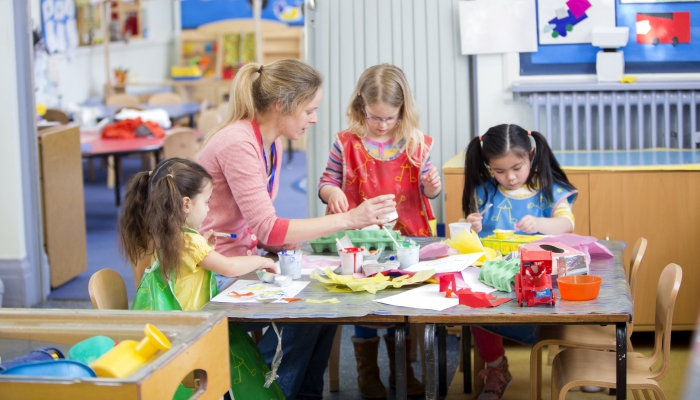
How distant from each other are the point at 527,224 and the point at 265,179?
0.90 meters

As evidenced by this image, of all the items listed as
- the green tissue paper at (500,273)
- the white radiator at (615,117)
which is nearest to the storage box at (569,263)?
the green tissue paper at (500,273)

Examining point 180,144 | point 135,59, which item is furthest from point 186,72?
point 180,144

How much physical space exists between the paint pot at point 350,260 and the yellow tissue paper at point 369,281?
85 millimetres

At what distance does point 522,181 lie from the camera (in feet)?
9.87

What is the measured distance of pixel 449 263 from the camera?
8.44 feet

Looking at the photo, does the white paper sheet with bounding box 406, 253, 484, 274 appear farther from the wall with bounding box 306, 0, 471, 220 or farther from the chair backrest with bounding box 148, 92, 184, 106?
the chair backrest with bounding box 148, 92, 184, 106

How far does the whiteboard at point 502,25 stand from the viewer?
13.4ft

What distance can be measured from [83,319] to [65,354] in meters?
0.10

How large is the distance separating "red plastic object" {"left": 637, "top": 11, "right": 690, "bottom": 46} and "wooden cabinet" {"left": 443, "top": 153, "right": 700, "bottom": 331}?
861 mm

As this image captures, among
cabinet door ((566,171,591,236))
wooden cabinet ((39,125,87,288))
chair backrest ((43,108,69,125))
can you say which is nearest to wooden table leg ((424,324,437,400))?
cabinet door ((566,171,591,236))

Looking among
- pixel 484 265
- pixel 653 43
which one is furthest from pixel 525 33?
pixel 484 265

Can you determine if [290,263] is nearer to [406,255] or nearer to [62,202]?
[406,255]

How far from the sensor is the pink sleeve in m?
2.62

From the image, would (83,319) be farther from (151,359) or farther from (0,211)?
(0,211)
